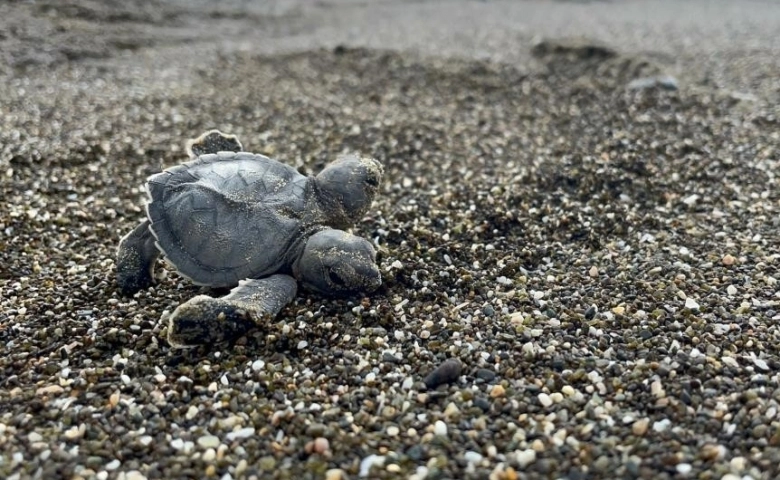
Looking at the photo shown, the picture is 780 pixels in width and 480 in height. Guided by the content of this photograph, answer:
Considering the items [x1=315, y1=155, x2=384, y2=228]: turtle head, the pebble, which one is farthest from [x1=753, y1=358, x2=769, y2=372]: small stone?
[x1=315, y1=155, x2=384, y2=228]: turtle head

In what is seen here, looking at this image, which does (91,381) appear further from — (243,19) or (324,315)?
(243,19)

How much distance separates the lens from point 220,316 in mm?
3287

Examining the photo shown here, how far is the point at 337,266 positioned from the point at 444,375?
97 centimetres

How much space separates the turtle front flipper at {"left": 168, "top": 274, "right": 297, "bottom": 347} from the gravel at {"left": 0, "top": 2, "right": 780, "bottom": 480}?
0.10 meters

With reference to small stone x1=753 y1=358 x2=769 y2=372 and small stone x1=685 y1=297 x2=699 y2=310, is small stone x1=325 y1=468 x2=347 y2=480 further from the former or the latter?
small stone x1=685 y1=297 x2=699 y2=310

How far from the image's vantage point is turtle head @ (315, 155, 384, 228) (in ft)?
13.3

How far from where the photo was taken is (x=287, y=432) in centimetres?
285

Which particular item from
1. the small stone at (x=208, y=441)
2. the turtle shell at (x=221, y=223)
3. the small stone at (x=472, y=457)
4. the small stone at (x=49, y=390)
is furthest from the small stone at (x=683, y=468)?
the small stone at (x=49, y=390)

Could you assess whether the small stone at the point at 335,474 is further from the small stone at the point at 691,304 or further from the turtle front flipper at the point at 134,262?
the small stone at the point at 691,304

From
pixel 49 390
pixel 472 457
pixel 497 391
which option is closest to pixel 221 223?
pixel 49 390

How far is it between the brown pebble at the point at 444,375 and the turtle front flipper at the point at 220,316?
3.19 feet

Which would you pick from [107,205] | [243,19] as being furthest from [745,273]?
[243,19]

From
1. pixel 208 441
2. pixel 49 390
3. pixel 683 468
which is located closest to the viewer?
pixel 683 468

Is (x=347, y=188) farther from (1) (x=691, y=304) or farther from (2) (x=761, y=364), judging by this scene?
(2) (x=761, y=364)
